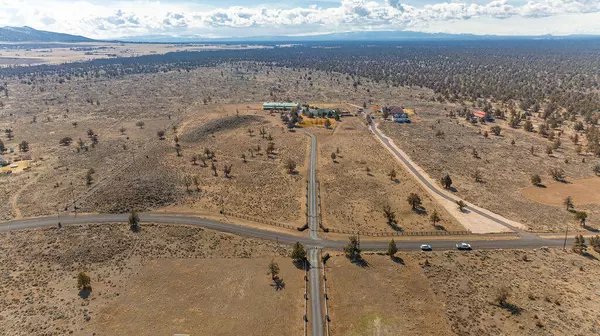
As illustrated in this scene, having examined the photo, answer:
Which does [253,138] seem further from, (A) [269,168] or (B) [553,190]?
(B) [553,190]

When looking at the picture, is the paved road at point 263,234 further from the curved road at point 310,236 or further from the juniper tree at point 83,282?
the juniper tree at point 83,282

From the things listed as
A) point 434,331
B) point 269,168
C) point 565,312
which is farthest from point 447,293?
point 269,168

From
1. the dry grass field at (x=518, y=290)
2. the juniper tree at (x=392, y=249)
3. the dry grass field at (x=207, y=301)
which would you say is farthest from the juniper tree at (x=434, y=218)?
the dry grass field at (x=207, y=301)

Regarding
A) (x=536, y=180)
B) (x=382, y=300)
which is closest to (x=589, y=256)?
(x=536, y=180)

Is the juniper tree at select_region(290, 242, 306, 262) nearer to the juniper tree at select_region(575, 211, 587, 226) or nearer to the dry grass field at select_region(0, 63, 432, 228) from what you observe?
the dry grass field at select_region(0, 63, 432, 228)

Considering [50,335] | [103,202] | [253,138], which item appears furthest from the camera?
[253,138]

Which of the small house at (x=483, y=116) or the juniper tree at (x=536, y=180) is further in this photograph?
the small house at (x=483, y=116)
